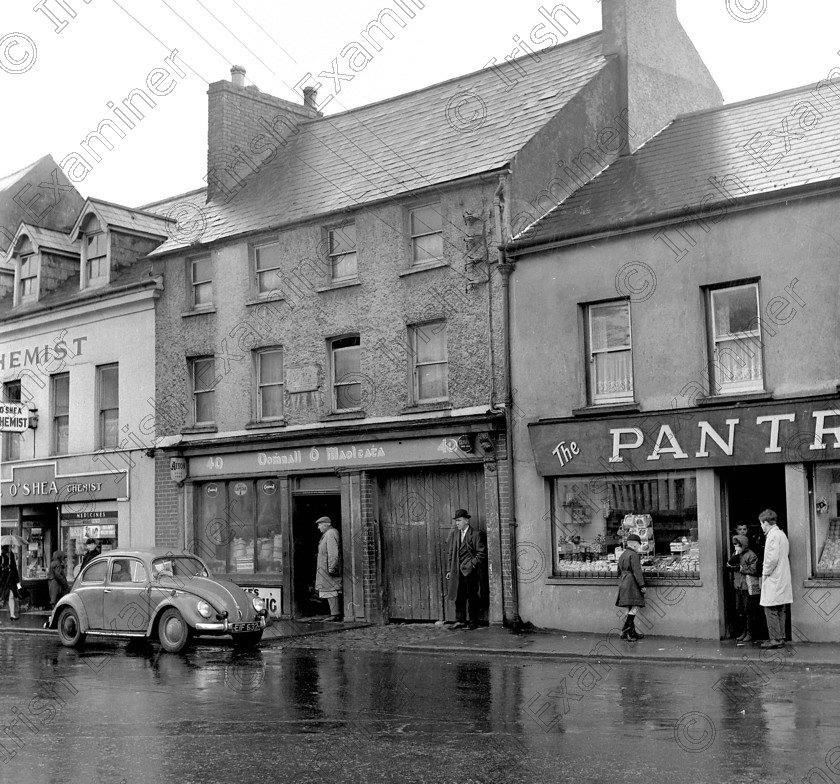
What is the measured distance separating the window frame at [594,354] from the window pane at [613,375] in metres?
0.02

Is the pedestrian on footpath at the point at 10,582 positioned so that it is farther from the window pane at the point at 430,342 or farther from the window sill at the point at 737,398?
the window sill at the point at 737,398

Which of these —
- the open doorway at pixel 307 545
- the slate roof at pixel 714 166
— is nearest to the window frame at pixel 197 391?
the open doorway at pixel 307 545

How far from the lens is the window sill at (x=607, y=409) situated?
1736 cm

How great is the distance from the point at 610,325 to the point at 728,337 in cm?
203

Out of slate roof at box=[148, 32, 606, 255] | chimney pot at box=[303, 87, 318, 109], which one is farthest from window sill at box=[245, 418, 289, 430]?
chimney pot at box=[303, 87, 318, 109]

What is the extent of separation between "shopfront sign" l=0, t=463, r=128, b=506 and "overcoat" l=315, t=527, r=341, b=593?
622cm

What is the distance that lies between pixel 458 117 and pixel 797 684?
1407 centimetres

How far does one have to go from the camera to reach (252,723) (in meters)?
10.1

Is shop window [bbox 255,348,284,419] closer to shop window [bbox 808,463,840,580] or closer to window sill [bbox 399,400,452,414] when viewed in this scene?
window sill [bbox 399,400,452,414]

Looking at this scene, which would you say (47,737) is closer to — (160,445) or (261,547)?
(261,547)

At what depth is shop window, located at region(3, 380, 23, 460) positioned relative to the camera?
2786 cm

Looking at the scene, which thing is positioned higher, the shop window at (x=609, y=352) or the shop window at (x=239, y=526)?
the shop window at (x=609, y=352)

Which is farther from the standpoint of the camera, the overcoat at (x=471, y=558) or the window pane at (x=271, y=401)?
the window pane at (x=271, y=401)

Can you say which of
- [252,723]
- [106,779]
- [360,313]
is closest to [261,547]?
[360,313]
